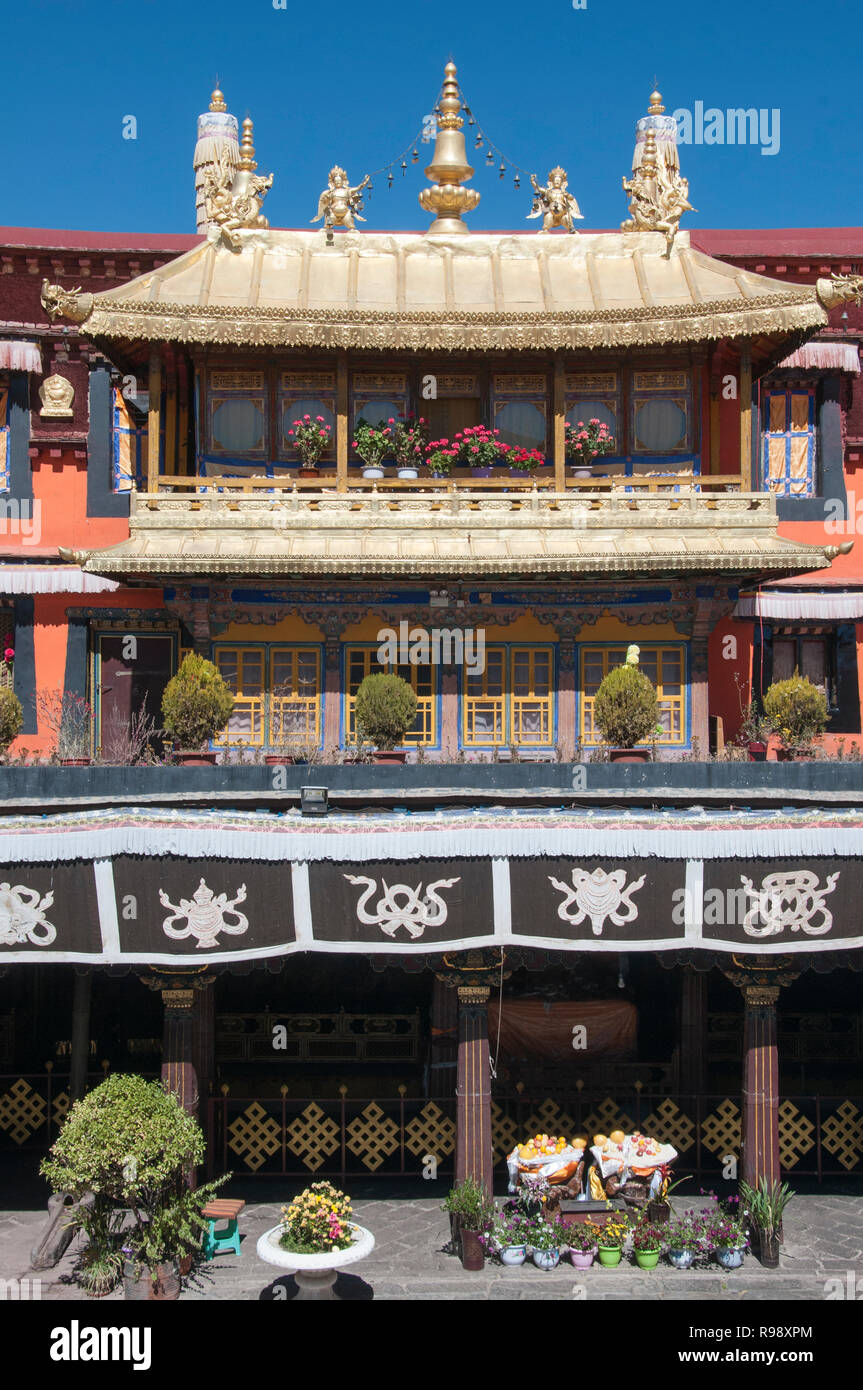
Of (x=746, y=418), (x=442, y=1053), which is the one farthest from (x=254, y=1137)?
(x=746, y=418)

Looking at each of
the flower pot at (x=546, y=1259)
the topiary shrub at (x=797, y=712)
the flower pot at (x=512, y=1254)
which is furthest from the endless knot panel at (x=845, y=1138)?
the topiary shrub at (x=797, y=712)

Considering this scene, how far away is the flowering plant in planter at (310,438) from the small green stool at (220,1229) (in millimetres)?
12395

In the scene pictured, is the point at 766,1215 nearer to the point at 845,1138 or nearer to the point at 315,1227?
the point at 845,1138

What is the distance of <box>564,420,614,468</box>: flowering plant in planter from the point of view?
22375 mm

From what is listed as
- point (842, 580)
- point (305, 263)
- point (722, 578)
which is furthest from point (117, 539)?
point (842, 580)

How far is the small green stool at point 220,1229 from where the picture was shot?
1469cm

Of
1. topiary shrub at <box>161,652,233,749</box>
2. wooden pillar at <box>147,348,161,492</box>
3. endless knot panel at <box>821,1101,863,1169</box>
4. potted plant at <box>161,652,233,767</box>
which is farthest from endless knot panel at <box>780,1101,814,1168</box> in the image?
wooden pillar at <box>147,348,161,492</box>

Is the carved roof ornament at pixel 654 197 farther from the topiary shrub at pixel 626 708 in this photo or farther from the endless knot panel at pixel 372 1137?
the endless knot panel at pixel 372 1137

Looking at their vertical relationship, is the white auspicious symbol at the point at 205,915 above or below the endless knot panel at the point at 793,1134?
above

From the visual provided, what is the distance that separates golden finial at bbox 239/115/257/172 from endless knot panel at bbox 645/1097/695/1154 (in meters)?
18.1

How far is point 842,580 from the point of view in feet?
80.1

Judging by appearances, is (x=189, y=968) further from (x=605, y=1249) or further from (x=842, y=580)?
(x=842, y=580)

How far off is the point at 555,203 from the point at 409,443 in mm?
6242

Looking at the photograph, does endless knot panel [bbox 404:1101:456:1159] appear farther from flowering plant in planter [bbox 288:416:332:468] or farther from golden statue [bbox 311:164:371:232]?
golden statue [bbox 311:164:371:232]
